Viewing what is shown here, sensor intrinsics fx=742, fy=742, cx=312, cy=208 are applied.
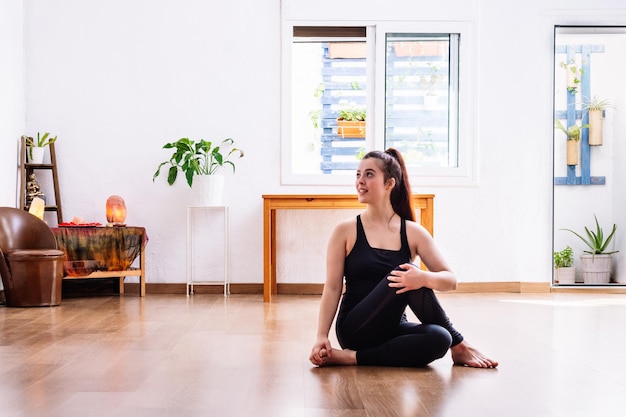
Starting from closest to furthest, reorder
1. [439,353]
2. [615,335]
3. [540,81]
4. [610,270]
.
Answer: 1. [439,353]
2. [615,335]
3. [540,81]
4. [610,270]

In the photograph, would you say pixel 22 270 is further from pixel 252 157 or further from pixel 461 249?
pixel 461 249

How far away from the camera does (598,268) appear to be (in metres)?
6.79

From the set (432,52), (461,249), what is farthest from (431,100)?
(461,249)

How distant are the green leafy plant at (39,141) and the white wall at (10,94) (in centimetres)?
8

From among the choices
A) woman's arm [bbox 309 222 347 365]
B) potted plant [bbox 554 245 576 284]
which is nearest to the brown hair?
woman's arm [bbox 309 222 347 365]

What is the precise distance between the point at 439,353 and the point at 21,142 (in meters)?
4.00

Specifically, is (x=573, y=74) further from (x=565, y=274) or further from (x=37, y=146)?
(x=37, y=146)

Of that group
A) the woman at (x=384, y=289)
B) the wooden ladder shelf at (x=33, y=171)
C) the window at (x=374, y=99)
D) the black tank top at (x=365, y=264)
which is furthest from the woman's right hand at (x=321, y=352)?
the wooden ladder shelf at (x=33, y=171)

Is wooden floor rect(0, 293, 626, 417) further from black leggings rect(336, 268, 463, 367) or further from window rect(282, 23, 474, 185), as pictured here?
window rect(282, 23, 474, 185)

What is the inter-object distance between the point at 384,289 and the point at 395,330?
22 centimetres

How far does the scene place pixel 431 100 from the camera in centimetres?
591

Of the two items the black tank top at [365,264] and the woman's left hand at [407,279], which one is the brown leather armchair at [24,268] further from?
the woman's left hand at [407,279]

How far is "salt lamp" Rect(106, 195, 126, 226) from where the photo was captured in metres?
5.40

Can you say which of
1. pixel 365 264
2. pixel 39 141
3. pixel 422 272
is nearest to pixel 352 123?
pixel 39 141
